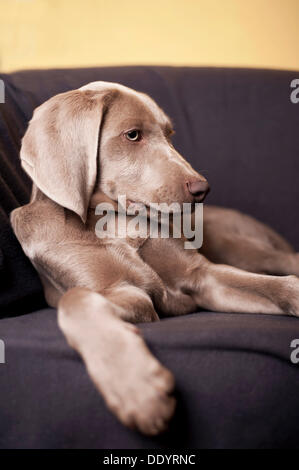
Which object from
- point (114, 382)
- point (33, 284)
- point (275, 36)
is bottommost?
point (33, 284)

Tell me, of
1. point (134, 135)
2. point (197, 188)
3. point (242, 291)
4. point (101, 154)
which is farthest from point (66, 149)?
point (242, 291)

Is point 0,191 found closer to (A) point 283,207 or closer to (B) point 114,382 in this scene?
(B) point 114,382

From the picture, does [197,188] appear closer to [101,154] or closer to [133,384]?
[101,154]

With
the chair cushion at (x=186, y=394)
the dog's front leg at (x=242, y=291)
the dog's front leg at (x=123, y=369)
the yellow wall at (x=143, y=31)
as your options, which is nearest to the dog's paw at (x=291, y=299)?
the dog's front leg at (x=242, y=291)

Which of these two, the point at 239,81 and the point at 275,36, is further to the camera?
the point at 275,36

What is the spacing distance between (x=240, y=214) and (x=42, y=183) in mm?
947

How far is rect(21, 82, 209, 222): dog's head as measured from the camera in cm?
118

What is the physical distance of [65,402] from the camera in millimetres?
908

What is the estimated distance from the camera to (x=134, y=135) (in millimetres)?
1317

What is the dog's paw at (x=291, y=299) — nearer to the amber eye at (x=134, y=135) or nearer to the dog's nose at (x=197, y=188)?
the dog's nose at (x=197, y=188)

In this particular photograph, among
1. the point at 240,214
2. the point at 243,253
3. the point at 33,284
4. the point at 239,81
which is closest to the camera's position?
the point at 33,284

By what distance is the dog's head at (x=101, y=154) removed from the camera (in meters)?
1.18

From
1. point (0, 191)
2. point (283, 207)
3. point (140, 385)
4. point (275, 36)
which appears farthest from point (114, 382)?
point (275, 36)

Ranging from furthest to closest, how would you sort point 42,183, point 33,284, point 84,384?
1. point 33,284
2. point 42,183
3. point 84,384
